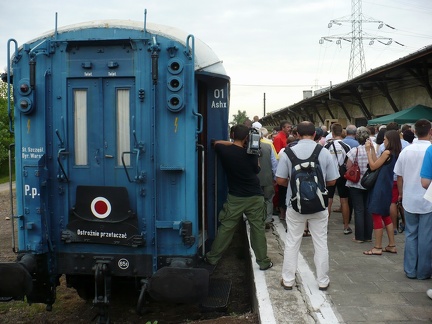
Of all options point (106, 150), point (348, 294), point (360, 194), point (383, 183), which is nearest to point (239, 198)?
point (348, 294)

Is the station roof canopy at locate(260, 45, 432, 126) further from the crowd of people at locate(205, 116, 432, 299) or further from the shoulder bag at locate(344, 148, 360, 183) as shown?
the crowd of people at locate(205, 116, 432, 299)

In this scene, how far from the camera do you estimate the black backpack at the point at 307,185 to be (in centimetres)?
490

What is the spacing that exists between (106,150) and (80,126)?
0.38 metres

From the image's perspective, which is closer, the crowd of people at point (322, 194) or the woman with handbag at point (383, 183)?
the crowd of people at point (322, 194)

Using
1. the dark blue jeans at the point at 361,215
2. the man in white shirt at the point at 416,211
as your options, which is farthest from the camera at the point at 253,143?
the dark blue jeans at the point at 361,215

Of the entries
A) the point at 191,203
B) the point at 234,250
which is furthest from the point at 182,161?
the point at 234,250

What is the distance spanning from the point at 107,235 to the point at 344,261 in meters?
3.31

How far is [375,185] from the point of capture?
21.5 feet

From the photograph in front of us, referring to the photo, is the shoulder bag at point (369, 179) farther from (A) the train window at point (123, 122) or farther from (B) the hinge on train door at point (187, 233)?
(A) the train window at point (123, 122)

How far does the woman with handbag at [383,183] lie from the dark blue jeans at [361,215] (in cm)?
55

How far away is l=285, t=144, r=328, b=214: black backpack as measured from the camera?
16.1ft

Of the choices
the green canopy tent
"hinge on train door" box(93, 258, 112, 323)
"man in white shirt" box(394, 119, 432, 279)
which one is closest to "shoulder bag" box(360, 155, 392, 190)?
"man in white shirt" box(394, 119, 432, 279)

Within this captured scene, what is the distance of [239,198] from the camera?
18.9ft

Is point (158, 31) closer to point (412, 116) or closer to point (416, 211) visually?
point (416, 211)
